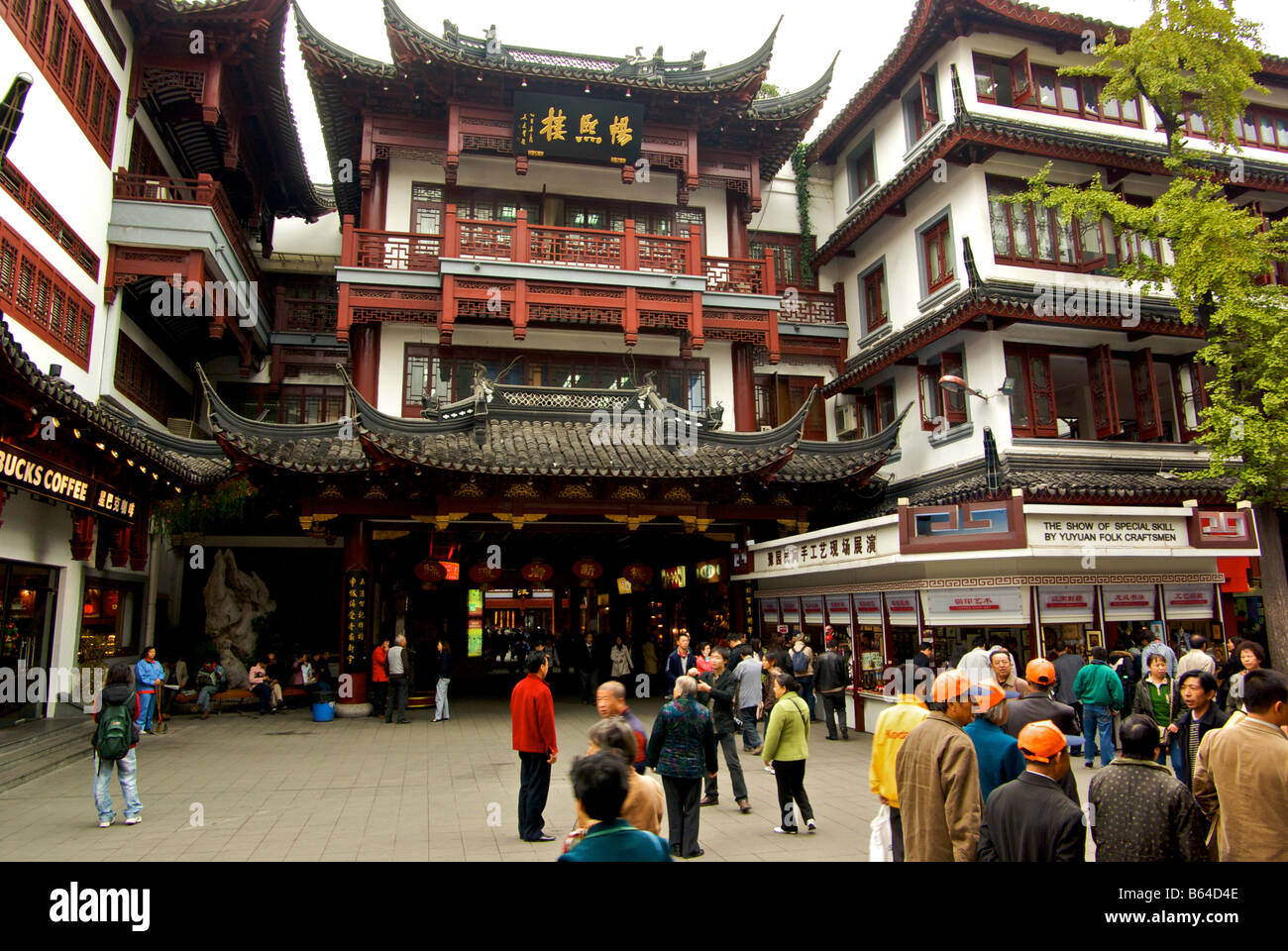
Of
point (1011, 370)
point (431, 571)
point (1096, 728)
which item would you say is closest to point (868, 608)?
point (1096, 728)

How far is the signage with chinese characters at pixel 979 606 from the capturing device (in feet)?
37.7

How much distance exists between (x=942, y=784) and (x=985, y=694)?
2.32 ft

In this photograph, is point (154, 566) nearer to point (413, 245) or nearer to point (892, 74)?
point (413, 245)

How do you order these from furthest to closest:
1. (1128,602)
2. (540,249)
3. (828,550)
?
1. (540,249)
2. (828,550)
3. (1128,602)

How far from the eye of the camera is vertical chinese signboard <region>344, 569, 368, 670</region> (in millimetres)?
15781

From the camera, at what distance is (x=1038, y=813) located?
385 centimetres

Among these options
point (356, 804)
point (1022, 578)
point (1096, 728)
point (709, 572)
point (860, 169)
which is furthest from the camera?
point (860, 169)

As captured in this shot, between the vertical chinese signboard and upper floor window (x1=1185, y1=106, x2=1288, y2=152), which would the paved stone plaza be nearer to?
the vertical chinese signboard

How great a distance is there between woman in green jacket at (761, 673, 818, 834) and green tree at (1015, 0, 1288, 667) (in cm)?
928

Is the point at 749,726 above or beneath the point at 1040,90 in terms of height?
beneath

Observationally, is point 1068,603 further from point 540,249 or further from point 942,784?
point 540,249

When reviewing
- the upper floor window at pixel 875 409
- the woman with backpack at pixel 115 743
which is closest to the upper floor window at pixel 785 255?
the upper floor window at pixel 875 409

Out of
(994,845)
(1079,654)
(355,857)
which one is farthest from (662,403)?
(994,845)

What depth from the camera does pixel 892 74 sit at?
1925 cm
